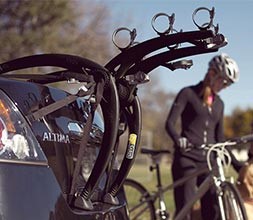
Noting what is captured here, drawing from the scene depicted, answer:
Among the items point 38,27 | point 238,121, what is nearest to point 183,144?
point 38,27

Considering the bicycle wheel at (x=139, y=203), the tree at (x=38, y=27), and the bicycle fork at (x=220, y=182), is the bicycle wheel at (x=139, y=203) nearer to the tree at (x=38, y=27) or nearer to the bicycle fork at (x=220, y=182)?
the bicycle fork at (x=220, y=182)

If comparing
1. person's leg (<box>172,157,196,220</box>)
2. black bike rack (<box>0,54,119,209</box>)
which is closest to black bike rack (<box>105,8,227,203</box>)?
black bike rack (<box>0,54,119,209</box>)

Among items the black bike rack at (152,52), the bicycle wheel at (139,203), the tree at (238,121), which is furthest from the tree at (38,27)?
the tree at (238,121)

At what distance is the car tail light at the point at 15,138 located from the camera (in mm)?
→ 3113

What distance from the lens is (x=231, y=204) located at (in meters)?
6.41

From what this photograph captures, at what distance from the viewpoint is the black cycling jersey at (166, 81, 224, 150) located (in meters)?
7.20

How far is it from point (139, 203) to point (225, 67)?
1743mm

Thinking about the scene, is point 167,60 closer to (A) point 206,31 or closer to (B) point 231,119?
(A) point 206,31

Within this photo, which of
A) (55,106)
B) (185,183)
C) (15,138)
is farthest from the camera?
(185,183)

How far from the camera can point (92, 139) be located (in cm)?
400

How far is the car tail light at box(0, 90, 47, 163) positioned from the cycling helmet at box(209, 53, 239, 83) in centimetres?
422

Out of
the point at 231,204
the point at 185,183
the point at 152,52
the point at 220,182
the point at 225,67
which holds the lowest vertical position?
the point at 231,204

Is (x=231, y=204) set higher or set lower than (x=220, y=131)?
lower

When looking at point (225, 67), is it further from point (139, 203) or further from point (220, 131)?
point (139, 203)
